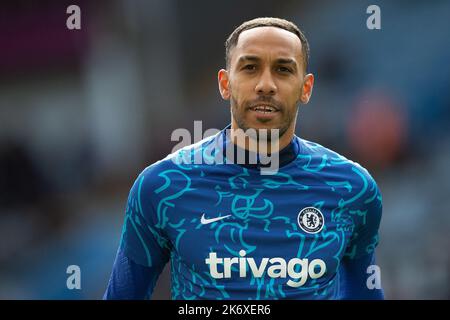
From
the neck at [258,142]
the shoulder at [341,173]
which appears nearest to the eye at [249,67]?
the neck at [258,142]

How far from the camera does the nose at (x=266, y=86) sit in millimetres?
Answer: 2887

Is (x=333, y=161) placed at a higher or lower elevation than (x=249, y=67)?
lower

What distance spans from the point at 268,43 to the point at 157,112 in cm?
518

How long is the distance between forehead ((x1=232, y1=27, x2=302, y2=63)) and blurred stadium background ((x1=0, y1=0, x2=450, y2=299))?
4046 millimetres

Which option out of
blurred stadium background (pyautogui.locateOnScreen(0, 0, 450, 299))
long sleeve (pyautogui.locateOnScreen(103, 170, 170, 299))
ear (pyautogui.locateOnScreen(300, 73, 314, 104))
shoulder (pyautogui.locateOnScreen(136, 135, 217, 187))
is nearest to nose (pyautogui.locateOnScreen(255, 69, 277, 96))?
ear (pyautogui.locateOnScreen(300, 73, 314, 104))

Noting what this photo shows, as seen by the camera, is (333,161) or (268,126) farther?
(333,161)

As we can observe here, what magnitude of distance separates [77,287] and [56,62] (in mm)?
2824

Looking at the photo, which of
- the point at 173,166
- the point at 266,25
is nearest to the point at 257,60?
the point at 266,25

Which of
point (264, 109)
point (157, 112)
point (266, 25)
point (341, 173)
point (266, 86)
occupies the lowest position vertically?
point (157, 112)

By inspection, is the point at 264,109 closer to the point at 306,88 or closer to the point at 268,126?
the point at 268,126

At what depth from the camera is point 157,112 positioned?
806 centimetres

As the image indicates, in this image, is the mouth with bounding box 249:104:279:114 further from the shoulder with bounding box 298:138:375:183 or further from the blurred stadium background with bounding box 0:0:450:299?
the blurred stadium background with bounding box 0:0:450:299

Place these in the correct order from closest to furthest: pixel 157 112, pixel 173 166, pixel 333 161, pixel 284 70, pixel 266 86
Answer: pixel 266 86, pixel 284 70, pixel 173 166, pixel 333 161, pixel 157 112

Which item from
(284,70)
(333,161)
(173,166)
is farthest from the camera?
(333,161)
